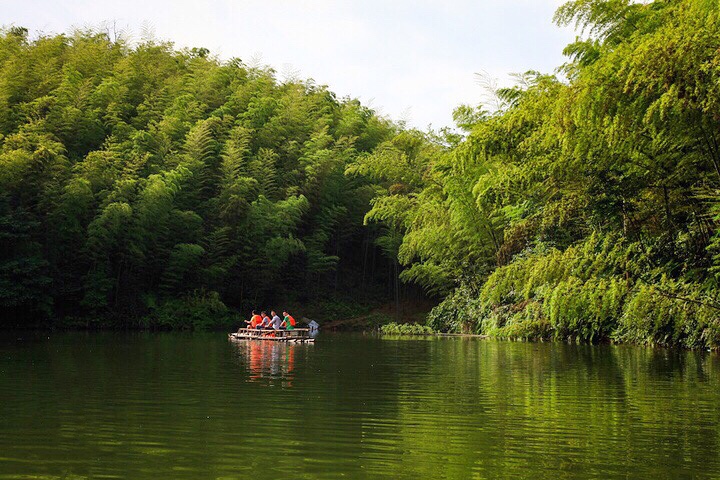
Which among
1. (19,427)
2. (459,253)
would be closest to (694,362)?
(19,427)

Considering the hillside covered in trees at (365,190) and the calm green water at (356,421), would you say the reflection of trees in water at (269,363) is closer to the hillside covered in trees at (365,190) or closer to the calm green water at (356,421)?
the calm green water at (356,421)

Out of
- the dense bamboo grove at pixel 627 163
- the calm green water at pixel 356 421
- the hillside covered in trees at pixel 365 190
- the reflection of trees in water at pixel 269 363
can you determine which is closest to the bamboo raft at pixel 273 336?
the reflection of trees in water at pixel 269 363

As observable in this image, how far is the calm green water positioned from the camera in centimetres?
436

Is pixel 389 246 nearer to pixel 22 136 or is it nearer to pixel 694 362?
pixel 22 136

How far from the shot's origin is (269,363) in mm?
12258

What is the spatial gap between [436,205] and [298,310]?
33.3 ft

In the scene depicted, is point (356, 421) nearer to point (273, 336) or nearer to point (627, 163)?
point (627, 163)

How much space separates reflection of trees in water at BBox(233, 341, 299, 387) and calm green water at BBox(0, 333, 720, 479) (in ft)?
0.29

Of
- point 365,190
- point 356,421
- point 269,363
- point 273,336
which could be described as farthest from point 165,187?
point 356,421

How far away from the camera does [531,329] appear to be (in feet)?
64.7

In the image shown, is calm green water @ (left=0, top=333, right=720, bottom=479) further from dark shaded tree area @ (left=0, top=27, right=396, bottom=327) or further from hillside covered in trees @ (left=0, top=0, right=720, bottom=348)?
dark shaded tree area @ (left=0, top=27, right=396, bottom=327)

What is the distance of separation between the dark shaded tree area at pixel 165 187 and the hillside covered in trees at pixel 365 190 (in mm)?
100

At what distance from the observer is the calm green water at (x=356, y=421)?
14.3 ft

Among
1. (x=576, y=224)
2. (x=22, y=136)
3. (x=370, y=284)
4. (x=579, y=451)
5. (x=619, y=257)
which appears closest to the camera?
(x=579, y=451)
